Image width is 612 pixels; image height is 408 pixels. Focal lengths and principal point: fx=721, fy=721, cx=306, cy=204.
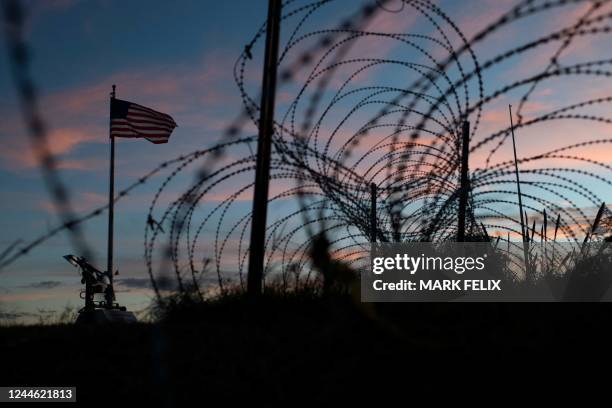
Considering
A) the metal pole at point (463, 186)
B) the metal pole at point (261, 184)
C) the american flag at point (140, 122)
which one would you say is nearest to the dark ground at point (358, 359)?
the metal pole at point (261, 184)

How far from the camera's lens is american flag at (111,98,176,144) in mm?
17266

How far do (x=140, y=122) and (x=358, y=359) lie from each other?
15.1 metres

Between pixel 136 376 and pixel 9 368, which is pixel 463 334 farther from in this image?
pixel 9 368

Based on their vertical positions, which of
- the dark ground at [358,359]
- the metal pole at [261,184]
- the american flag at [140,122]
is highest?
the american flag at [140,122]

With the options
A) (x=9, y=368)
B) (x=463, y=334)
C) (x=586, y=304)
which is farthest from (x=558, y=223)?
(x=9, y=368)

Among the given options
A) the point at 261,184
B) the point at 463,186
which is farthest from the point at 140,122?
the point at 261,184

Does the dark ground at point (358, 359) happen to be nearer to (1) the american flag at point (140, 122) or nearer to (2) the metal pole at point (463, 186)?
(2) the metal pole at point (463, 186)

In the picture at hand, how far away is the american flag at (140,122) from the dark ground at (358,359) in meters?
12.8

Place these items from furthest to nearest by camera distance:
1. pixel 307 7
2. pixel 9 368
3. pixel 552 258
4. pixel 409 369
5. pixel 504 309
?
pixel 552 258 < pixel 307 7 < pixel 9 368 < pixel 504 309 < pixel 409 369

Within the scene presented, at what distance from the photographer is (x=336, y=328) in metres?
A: 3.45

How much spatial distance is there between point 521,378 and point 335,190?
2340 millimetres

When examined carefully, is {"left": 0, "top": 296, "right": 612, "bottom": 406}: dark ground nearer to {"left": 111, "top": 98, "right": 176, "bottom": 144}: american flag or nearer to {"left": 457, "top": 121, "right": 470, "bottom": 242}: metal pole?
{"left": 457, "top": 121, "right": 470, "bottom": 242}: metal pole

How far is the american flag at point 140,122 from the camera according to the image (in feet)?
56.6

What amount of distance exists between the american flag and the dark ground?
42.1ft
